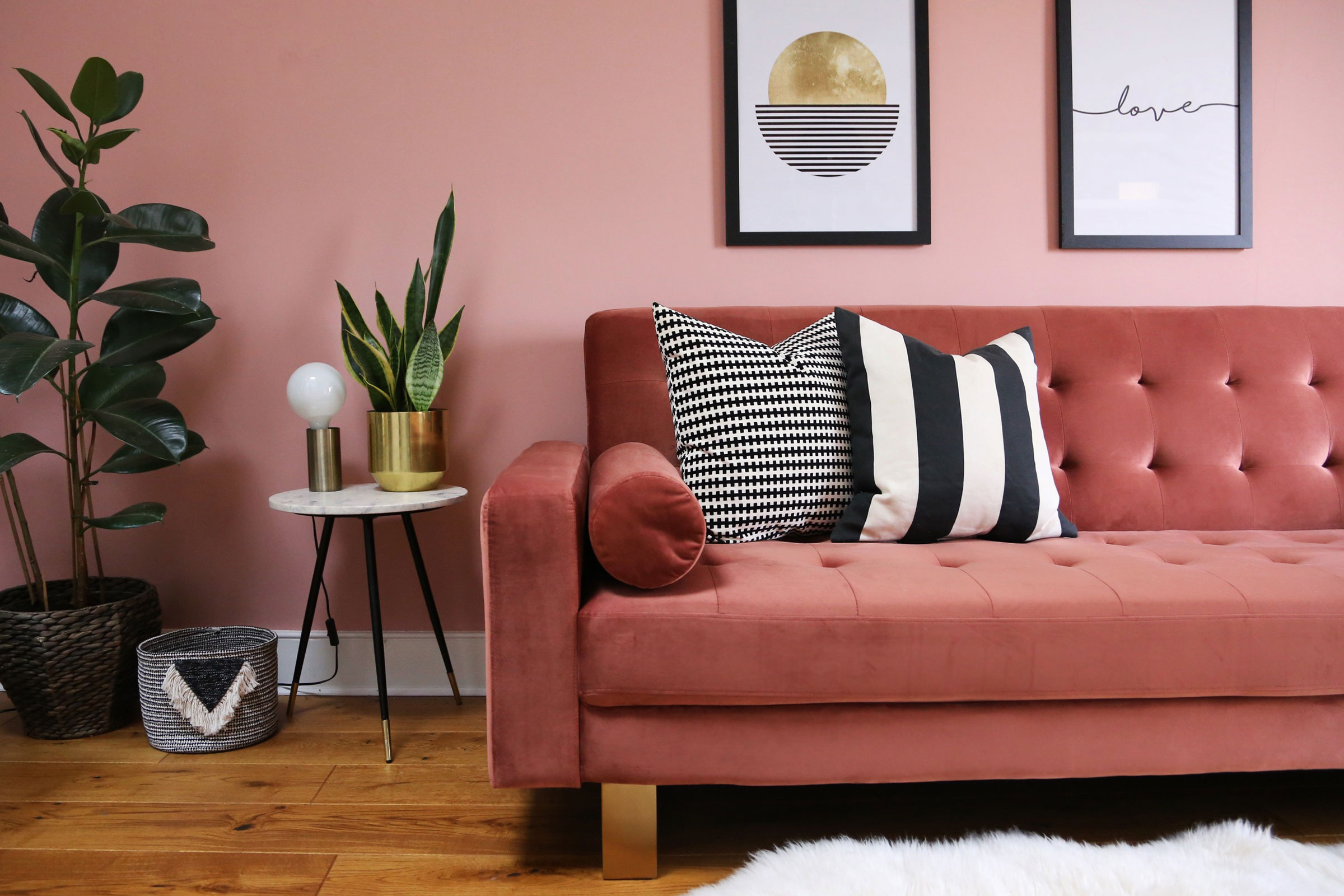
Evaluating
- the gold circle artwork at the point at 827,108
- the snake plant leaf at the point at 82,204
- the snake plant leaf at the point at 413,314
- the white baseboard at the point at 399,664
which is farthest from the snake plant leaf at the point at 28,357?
the gold circle artwork at the point at 827,108

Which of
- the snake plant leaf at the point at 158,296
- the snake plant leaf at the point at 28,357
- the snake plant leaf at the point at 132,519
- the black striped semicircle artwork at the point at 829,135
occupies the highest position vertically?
the black striped semicircle artwork at the point at 829,135

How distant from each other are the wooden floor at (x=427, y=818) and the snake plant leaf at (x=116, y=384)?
2.43 ft

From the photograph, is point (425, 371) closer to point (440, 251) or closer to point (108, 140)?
point (440, 251)

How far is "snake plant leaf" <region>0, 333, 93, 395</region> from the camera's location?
1460 mm

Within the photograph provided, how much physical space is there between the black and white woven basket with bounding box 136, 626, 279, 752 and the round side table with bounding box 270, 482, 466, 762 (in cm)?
14

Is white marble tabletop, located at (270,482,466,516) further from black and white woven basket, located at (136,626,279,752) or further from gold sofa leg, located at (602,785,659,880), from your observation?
gold sofa leg, located at (602,785,659,880)

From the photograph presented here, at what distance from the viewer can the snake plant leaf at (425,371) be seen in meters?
1.76

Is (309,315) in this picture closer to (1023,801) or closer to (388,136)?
(388,136)

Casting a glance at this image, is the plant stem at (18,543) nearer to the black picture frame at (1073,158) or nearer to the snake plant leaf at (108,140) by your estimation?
the snake plant leaf at (108,140)

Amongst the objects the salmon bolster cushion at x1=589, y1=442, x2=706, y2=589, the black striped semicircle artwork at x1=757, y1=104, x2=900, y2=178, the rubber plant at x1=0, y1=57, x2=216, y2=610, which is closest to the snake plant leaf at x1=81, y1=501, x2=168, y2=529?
the rubber plant at x1=0, y1=57, x2=216, y2=610

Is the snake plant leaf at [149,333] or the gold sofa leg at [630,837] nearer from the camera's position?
the gold sofa leg at [630,837]

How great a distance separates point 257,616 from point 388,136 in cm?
126

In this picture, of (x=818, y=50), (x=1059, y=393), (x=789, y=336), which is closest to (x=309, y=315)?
(x=789, y=336)

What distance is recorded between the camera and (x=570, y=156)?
206 cm
